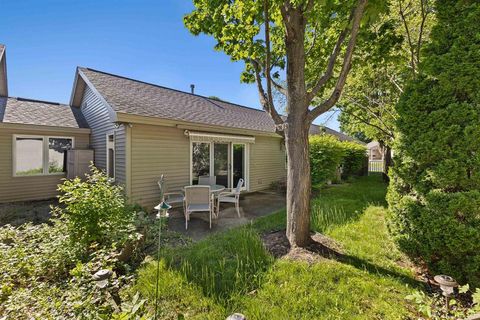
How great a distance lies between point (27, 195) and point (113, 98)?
522 cm

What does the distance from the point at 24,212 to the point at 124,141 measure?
150 inches

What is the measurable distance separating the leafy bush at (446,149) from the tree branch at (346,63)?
3.03 ft

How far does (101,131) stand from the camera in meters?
8.78

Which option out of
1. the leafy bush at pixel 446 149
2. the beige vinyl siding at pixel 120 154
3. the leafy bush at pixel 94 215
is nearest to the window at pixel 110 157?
the beige vinyl siding at pixel 120 154

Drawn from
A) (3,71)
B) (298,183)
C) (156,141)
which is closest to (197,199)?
(156,141)

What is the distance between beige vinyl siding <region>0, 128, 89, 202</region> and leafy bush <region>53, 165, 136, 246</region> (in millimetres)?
6510

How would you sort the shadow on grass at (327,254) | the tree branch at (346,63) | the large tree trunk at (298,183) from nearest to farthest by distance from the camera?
the shadow on grass at (327,254) < the tree branch at (346,63) < the large tree trunk at (298,183)

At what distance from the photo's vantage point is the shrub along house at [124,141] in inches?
272

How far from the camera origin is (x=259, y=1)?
11.7 feet

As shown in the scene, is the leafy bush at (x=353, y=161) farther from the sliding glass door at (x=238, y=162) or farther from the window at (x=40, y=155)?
the window at (x=40, y=155)

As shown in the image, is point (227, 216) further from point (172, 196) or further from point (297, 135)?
point (297, 135)

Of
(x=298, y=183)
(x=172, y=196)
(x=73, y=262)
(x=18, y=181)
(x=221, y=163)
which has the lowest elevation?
(x=73, y=262)

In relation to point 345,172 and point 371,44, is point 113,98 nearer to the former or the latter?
point 371,44

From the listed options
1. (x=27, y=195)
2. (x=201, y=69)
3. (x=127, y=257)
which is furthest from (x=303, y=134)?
(x=201, y=69)
